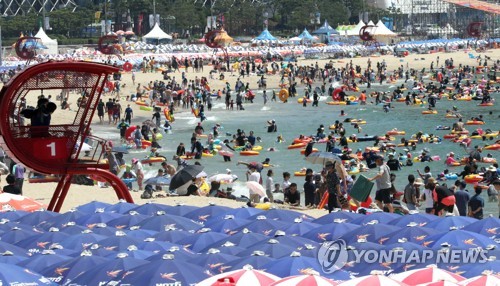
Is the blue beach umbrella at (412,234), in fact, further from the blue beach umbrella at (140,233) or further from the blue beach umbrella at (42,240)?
the blue beach umbrella at (42,240)

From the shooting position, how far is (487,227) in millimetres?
13914

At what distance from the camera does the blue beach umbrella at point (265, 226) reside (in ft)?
47.8

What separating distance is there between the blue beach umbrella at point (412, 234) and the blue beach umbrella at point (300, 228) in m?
1.26

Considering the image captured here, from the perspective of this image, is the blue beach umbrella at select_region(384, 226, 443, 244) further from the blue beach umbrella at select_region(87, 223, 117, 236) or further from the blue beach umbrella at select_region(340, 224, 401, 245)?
the blue beach umbrella at select_region(87, 223, 117, 236)

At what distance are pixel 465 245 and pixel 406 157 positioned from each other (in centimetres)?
1994

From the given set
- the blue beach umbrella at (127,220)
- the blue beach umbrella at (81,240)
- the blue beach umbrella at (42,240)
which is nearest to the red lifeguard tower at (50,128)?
the blue beach umbrella at (127,220)

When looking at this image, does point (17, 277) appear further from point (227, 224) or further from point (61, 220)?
point (61, 220)

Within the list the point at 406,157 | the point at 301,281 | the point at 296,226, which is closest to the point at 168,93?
the point at 406,157

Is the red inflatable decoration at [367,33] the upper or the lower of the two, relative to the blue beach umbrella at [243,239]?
lower

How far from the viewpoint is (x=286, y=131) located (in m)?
42.0

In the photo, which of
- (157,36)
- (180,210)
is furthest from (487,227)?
(157,36)

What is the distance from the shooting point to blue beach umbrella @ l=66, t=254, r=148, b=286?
11.5 meters

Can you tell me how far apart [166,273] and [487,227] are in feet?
15.7

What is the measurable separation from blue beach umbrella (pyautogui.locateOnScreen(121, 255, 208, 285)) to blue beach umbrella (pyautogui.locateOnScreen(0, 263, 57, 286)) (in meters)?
0.92
